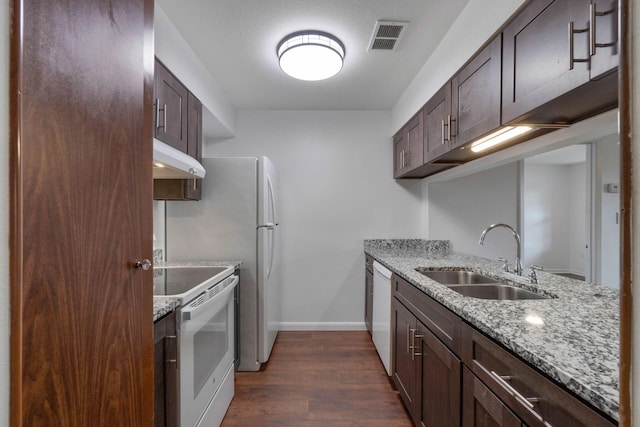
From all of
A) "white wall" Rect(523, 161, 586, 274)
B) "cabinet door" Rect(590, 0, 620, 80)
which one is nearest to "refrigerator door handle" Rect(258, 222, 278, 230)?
"white wall" Rect(523, 161, 586, 274)

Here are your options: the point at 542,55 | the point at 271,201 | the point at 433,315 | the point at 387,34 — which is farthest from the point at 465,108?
the point at 271,201

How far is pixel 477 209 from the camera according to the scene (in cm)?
297

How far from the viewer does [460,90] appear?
1.80 meters

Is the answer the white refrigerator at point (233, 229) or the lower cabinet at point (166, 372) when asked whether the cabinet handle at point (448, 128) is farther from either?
the lower cabinet at point (166, 372)

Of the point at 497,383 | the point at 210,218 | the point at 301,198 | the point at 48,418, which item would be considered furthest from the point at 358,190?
the point at 48,418

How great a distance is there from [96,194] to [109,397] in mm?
536

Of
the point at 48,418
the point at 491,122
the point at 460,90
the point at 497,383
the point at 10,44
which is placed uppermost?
the point at 460,90

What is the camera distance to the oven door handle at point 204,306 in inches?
55.2

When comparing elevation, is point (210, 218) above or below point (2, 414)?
above

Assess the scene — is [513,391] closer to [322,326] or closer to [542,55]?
[542,55]

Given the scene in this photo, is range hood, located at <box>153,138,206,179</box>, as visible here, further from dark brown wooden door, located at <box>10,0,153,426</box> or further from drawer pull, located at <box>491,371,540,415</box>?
drawer pull, located at <box>491,371,540,415</box>

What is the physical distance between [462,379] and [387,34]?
194cm

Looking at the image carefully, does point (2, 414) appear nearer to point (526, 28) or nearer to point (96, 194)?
point (96, 194)

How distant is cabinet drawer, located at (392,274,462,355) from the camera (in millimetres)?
1256
